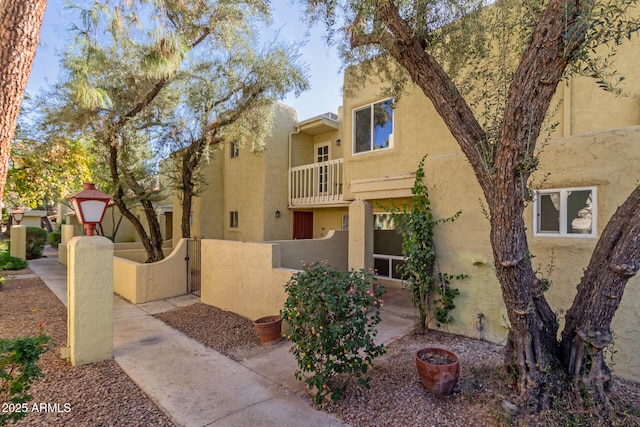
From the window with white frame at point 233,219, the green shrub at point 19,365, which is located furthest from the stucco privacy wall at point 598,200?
the window with white frame at point 233,219

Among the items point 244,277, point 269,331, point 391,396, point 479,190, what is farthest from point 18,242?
point 479,190

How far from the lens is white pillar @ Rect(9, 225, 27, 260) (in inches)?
587

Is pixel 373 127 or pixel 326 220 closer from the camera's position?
pixel 373 127

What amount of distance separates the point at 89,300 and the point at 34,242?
16722 millimetres

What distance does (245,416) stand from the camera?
3594 millimetres

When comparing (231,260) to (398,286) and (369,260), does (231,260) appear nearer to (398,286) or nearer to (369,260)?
(369,260)

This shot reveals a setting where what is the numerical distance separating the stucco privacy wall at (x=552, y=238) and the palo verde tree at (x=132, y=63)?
654 cm

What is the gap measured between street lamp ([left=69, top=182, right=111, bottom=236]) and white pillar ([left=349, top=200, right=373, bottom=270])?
5.37 m

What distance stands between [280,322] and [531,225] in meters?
4.57

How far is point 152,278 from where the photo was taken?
910 cm

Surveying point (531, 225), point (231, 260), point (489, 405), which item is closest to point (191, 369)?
point (231, 260)

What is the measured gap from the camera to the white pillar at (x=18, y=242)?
48.9 ft

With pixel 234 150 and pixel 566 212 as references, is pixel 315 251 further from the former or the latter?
pixel 234 150

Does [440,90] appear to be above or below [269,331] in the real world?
above
